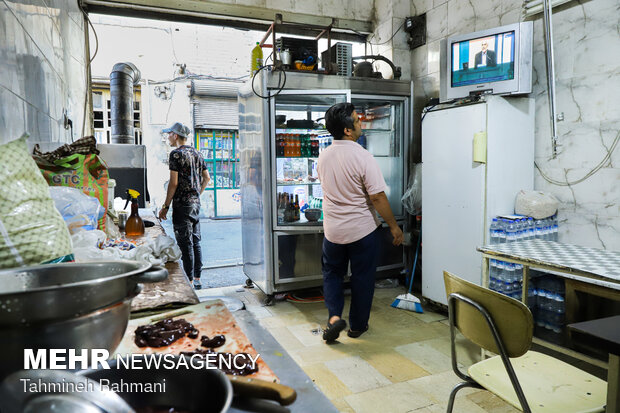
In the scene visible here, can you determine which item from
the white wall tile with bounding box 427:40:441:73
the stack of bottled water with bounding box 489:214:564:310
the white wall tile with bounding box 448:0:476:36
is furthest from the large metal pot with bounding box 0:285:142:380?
the white wall tile with bounding box 427:40:441:73

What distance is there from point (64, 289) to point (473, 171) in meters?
3.17

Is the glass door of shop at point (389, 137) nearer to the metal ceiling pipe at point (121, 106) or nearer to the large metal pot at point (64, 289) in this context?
the metal ceiling pipe at point (121, 106)

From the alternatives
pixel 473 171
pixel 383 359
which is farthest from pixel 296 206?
pixel 383 359

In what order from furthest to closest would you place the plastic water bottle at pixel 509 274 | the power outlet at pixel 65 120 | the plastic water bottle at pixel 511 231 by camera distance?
the plastic water bottle at pixel 511 231
the plastic water bottle at pixel 509 274
the power outlet at pixel 65 120

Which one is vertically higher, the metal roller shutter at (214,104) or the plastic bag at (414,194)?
the metal roller shutter at (214,104)

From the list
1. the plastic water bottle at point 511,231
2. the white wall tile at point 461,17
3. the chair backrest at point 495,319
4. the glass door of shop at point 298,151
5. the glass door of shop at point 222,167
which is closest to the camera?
the chair backrest at point 495,319

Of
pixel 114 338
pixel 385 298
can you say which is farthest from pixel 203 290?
pixel 114 338

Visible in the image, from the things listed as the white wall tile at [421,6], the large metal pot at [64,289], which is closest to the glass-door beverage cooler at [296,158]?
the white wall tile at [421,6]

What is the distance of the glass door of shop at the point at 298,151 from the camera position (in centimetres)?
395

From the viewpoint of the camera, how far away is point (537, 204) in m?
3.05

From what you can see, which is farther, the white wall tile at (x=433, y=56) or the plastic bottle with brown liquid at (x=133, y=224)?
the white wall tile at (x=433, y=56)

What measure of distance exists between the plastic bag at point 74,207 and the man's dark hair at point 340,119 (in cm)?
182

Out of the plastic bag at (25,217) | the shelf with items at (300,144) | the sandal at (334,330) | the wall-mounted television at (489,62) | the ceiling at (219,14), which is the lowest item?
the sandal at (334,330)

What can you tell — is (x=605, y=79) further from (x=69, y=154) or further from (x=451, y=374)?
(x=69, y=154)
